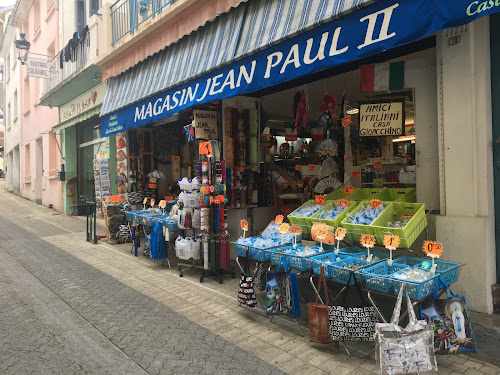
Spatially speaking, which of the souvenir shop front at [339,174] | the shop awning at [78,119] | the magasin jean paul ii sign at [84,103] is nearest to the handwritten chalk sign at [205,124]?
the souvenir shop front at [339,174]

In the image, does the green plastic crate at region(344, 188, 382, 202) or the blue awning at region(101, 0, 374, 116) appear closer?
the blue awning at region(101, 0, 374, 116)

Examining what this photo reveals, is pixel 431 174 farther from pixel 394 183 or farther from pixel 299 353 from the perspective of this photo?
pixel 394 183

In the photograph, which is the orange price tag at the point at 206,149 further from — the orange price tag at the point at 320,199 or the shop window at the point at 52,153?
the shop window at the point at 52,153

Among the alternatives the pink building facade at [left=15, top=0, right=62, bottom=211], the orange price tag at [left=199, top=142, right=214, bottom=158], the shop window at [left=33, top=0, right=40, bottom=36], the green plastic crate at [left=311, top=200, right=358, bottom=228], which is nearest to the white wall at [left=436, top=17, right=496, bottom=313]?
the green plastic crate at [left=311, top=200, right=358, bottom=228]

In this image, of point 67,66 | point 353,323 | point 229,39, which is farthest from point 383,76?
point 67,66

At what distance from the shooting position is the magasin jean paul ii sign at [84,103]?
12.3 m

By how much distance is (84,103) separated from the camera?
13.6 metres

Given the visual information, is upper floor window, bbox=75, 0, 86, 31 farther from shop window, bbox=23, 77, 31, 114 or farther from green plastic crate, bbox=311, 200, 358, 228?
green plastic crate, bbox=311, 200, 358, 228

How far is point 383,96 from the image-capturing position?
6.43 meters

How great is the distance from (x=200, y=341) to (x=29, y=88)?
21566mm

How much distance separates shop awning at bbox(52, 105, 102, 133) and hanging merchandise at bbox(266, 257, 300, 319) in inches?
399

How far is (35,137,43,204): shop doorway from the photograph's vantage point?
20.0m

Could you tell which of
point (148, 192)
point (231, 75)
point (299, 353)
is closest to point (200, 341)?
point (299, 353)

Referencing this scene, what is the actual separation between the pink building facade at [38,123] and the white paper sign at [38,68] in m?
0.43
